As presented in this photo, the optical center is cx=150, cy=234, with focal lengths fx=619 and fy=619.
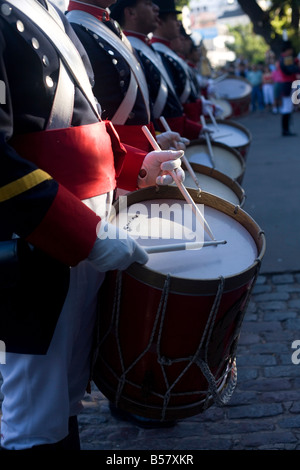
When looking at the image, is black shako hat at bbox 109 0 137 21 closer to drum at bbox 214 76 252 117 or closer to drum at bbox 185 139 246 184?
drum at bbox 185 139 246 184

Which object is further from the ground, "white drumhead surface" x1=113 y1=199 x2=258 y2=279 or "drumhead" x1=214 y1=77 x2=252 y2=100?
→ "white drumhead surface" x1=113 y1=199 x2=258 y2=279

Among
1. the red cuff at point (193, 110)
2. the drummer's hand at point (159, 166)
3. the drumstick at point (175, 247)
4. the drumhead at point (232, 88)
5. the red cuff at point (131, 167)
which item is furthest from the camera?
the drumhead at point (232, 88)

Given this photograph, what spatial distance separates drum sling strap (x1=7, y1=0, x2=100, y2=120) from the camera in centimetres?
169

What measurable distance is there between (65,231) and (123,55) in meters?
1.14

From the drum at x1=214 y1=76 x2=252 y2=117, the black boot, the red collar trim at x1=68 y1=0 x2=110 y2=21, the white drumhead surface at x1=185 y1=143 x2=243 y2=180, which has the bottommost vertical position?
the black boot

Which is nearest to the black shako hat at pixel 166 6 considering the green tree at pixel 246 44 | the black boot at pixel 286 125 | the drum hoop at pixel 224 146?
the drum hoop at pixel 224 146

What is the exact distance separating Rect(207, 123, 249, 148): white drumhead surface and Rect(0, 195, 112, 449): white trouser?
296cm

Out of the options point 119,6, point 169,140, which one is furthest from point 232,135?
point 169,140

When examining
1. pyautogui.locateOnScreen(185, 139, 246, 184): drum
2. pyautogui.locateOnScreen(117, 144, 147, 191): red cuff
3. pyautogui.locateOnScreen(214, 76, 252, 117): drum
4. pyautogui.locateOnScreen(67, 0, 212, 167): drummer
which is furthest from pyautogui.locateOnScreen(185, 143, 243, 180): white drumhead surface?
pyautogui.locateOnScreen(214, 76, 252, 117): drum

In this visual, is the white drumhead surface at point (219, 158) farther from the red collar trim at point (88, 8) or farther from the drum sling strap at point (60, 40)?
the drum sling strap at point (60, 40)

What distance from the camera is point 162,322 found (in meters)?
1.82

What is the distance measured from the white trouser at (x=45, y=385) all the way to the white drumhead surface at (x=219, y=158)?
2047mm

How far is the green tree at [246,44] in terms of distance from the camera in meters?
67.6
